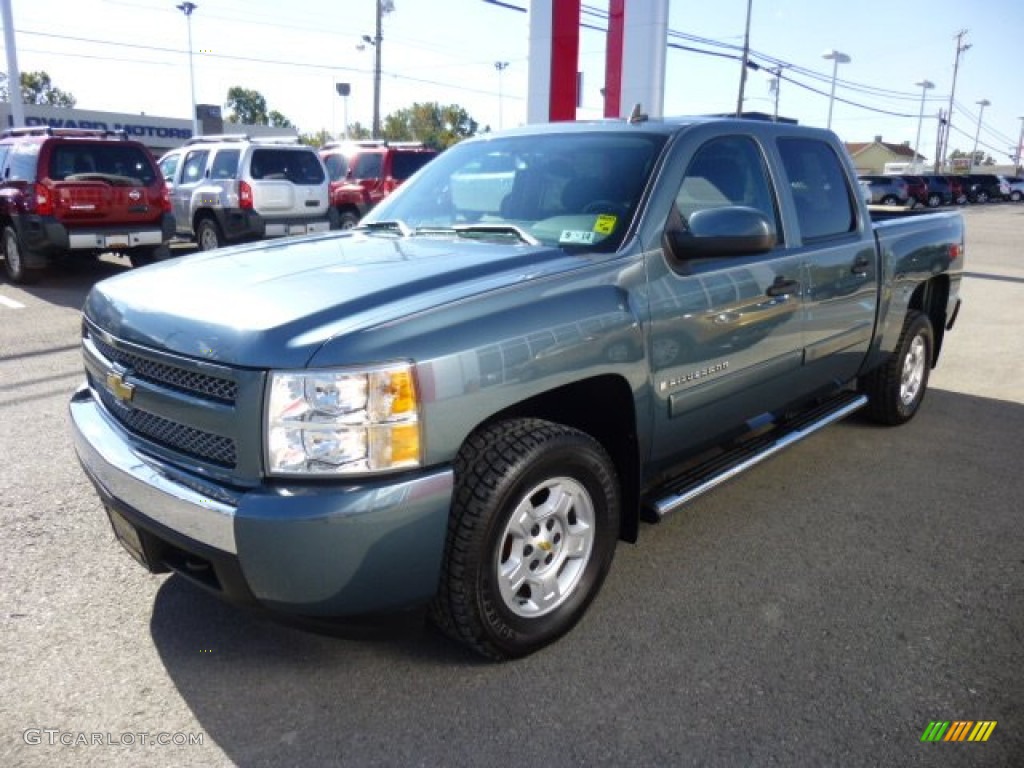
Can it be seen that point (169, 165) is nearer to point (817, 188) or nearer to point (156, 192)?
point (156, 192)

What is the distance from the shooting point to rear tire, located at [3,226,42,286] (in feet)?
35.4

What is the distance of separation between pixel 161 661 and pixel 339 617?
2.79 ft

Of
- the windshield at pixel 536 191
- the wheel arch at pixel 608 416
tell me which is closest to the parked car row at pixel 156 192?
the windshield at pixel 536 191

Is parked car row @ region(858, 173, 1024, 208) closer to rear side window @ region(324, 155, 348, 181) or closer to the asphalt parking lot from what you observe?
rear side window @ region(324, 155, 348, 181)

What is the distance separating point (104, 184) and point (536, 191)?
30.1 feet

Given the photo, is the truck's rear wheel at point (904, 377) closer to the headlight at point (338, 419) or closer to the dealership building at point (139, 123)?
the headlight at point (338, 419)

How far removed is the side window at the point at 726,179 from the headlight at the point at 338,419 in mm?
1572

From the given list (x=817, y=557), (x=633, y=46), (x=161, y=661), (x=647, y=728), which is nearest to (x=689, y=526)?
(x=817, y=557)

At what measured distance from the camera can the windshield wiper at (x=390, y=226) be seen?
3.63 metres

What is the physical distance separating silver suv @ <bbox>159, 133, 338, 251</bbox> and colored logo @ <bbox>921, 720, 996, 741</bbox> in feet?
37.9

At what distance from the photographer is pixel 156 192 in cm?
1105

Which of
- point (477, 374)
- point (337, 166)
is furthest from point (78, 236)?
point (477, 374)

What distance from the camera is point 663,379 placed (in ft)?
9.99

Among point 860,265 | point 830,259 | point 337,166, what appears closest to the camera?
point 830,259
